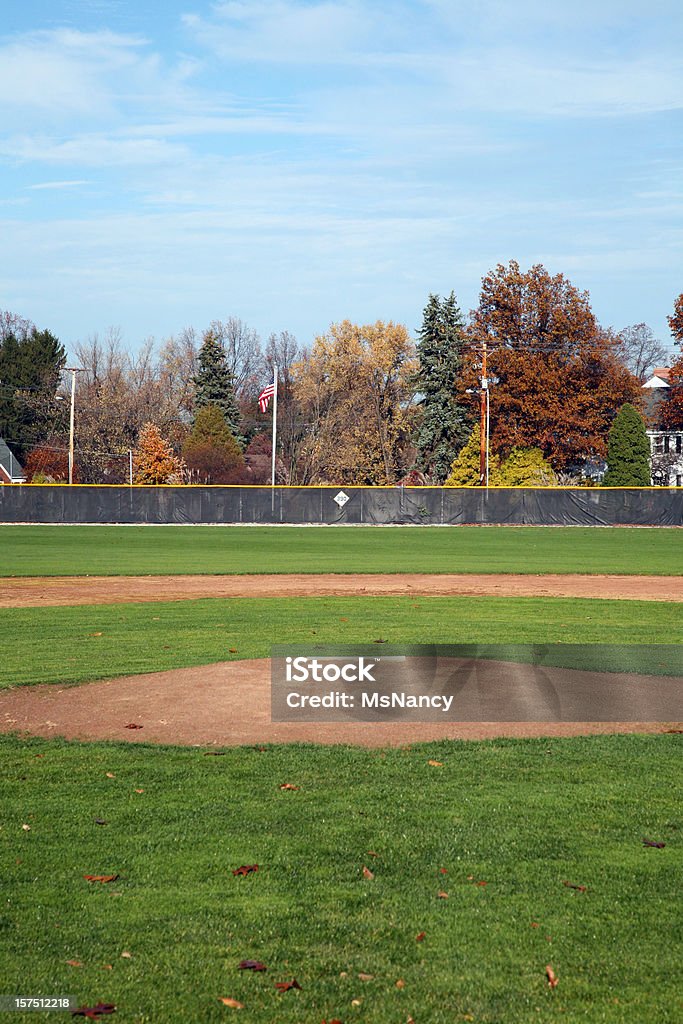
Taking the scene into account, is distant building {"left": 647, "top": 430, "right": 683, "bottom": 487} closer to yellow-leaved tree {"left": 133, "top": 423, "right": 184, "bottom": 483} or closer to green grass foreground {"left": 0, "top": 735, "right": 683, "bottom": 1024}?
yellow-leaved tree {"left": 133, "top": 423, "right": 184, "bottom": 483}

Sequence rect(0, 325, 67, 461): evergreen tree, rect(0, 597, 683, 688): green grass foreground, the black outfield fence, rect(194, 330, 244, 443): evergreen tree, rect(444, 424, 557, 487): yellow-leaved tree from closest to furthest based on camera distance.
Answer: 1. rect(0, 597, 683, 688): green grass foreground
2. the black outfield fence
3. rect(444, 424, 557, 487): yellow-leaved tree
4. rect(194, 330, 244, 443): evergreen tree
5. rect(0, 325, 67, 461): evergreen tree

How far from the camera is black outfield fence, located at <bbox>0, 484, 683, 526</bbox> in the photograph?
5284 cm

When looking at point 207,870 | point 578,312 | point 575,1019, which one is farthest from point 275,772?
point 578,312

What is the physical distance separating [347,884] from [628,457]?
5689cm

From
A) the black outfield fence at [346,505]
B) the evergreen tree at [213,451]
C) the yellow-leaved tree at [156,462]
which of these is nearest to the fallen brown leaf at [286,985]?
the black outfield fence at [346,505]

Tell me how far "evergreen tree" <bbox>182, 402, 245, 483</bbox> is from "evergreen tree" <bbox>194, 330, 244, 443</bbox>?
5593 millimetres

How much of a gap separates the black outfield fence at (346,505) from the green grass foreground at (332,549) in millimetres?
2032

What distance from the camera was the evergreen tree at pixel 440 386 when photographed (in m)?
74.0

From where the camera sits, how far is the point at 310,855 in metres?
5.52

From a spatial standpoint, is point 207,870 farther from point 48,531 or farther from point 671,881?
point 48,531

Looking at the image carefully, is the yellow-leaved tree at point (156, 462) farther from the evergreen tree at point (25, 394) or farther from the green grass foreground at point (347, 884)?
the green grass foreground at point (347, 884)

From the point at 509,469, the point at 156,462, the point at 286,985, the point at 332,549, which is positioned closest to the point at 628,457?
the point at 509,469

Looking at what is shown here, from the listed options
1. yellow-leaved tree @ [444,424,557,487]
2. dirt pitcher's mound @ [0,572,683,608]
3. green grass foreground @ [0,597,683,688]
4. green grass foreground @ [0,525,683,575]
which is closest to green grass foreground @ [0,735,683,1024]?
green grass foreground @ [0,597,683,688]

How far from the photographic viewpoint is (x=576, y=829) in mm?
5922
